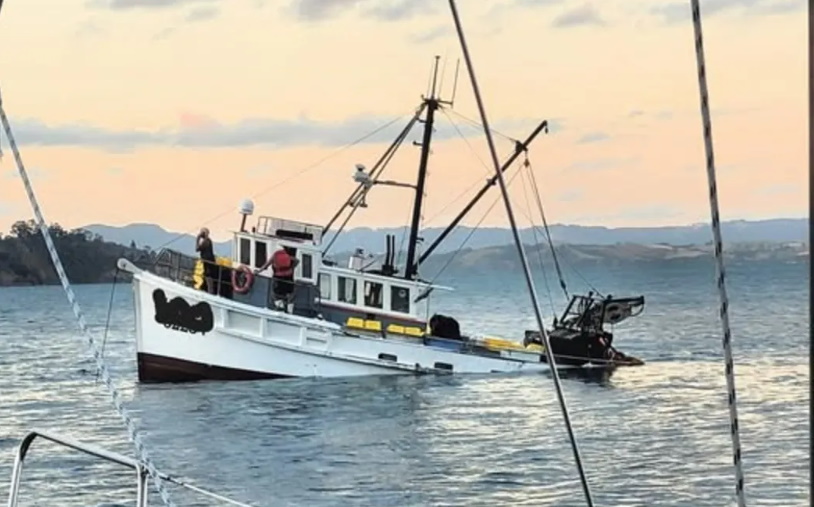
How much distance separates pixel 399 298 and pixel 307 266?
1.68 metres

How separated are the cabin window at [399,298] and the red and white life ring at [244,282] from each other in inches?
95.3

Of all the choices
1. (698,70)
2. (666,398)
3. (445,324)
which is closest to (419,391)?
(445,324)

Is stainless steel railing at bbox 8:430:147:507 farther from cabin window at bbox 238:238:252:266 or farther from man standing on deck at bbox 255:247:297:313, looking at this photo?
cabin window at bbox 238:238:252:266

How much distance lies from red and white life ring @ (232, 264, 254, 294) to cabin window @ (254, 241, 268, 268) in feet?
0.64

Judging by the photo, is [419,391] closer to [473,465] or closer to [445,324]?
[445,324]

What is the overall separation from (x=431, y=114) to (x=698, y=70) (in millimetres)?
24657

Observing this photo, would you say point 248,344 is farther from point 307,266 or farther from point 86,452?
point 86,452

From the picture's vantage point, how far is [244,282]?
24250 millimetres

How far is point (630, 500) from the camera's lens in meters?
14.2

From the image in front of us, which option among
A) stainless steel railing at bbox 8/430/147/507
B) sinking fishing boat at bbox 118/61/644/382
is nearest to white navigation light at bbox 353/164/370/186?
sinking fishing boat at bbox 118/61/644/382

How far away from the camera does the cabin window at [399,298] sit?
2470 centimetres

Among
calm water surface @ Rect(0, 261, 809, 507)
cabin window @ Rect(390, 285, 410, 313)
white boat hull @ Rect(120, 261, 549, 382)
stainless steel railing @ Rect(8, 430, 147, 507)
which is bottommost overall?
calm water surface @ Rect(0, 261, 809, 507)

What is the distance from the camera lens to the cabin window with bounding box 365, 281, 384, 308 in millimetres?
24672

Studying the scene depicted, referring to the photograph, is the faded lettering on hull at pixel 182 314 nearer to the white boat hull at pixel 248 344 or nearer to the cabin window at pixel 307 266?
the white boat hull at pixel 248 344
